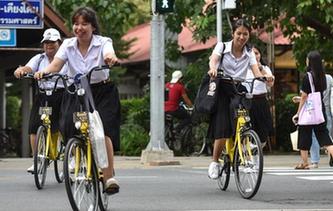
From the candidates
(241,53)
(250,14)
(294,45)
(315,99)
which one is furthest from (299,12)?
(241,53)

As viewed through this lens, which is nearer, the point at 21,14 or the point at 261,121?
the point at 261,121

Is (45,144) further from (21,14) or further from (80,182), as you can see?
(21,14)

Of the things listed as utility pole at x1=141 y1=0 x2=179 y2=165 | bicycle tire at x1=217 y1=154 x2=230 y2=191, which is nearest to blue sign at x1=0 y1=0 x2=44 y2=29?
utility pole at x1=141 y1=0 x2=179 y2=165

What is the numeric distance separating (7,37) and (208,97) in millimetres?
9506

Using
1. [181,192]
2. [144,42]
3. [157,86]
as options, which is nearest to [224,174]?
[181,192]

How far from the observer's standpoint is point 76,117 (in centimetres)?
734

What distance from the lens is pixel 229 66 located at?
934 cm

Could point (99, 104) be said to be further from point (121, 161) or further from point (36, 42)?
point (36, 42)

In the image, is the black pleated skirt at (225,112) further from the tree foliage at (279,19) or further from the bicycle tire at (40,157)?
the tree foliage at (279,19)

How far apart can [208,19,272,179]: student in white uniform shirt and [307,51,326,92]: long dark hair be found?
1.61m

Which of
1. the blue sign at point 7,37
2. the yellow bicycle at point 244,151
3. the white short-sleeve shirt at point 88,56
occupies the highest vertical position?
the blue sign at point 7,37

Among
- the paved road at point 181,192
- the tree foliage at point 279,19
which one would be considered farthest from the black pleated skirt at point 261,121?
the tree foliage at point 279,19

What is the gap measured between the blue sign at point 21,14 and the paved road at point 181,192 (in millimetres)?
5003

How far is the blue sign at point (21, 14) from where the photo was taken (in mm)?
17406
